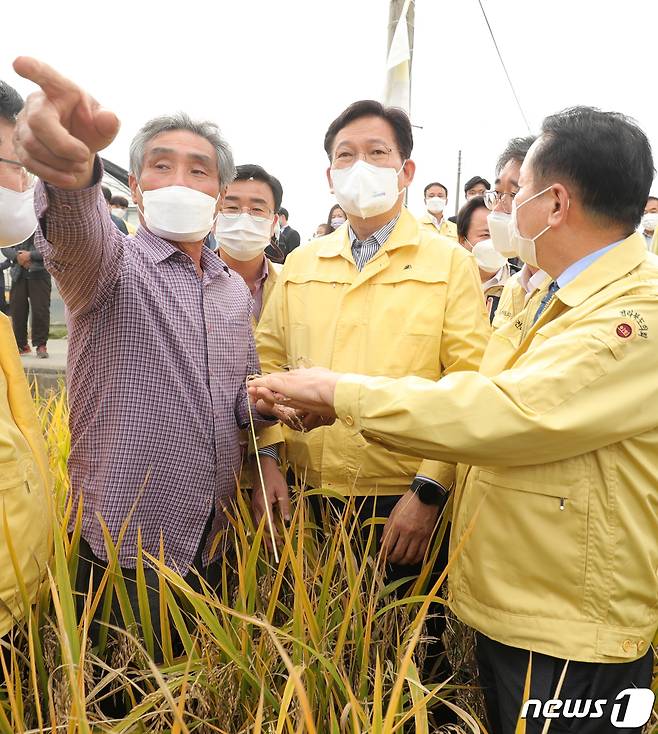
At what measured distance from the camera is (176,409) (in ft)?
5.30

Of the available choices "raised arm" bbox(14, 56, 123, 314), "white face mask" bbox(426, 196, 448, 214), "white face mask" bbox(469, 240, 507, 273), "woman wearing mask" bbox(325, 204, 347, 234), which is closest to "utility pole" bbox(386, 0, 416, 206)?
"woman wearing mask" bbox(325, 204, 347, 234)

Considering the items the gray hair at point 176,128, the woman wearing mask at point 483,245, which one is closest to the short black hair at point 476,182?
the woman wearing mask at point 483,245

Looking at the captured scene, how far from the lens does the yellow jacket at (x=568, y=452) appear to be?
1.20m

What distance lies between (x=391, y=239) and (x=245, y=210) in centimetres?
90

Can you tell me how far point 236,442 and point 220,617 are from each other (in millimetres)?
481

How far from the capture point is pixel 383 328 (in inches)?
76.0

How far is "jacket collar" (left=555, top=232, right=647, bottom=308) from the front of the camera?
1306mm

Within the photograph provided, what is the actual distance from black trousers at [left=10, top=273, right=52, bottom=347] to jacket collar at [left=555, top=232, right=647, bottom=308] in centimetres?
637

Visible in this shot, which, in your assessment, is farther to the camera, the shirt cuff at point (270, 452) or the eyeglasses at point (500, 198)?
the eyeglasses at point (500, 198)

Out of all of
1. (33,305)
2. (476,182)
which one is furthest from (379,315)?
(33,305)

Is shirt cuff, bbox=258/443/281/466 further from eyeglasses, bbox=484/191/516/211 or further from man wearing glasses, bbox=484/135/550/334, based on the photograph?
eyeglasses, bbox=484/191/516/211

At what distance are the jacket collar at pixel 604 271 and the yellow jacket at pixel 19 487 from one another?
1179 mm

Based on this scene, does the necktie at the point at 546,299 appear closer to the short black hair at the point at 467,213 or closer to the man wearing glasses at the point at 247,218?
the man wearing glasses at the point at 247,218

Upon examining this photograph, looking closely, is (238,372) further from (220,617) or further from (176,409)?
(220,617)
